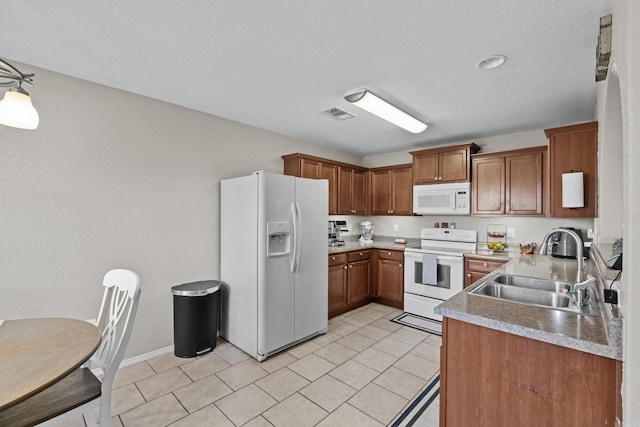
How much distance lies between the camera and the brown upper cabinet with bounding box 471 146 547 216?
11.2 feet

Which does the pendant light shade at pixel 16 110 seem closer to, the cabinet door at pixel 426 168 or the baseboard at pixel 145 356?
the baseboard at pixel 145 356

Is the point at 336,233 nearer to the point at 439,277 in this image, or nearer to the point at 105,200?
the point at 439,277

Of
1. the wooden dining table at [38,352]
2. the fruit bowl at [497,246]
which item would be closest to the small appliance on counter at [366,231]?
the fruit bowl at [497,246]

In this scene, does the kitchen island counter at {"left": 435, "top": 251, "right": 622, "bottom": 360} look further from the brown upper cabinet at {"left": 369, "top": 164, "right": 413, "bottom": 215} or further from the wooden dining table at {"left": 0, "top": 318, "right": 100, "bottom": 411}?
the brown upper cabinet at {"left": 369, "top": 164, "right": 413, "bottom": 215}

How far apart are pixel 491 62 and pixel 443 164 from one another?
6.78 ft

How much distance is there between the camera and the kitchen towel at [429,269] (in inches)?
146

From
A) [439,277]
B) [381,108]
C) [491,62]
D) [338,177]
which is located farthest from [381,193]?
[491,62]

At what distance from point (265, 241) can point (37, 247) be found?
5.70ft

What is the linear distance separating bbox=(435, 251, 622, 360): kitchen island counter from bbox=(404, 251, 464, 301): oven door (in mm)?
1901

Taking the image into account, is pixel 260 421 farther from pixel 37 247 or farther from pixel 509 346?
pixel 37 247

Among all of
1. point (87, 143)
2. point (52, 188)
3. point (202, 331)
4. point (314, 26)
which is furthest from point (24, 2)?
point (202, 331)

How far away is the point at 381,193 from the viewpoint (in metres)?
4.89

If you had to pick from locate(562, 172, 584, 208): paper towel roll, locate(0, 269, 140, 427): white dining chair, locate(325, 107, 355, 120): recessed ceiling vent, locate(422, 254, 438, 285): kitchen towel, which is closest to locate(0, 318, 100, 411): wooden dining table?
locate(0, 269, 140, 427): white dining chair

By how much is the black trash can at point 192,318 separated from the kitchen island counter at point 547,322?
2219mm
